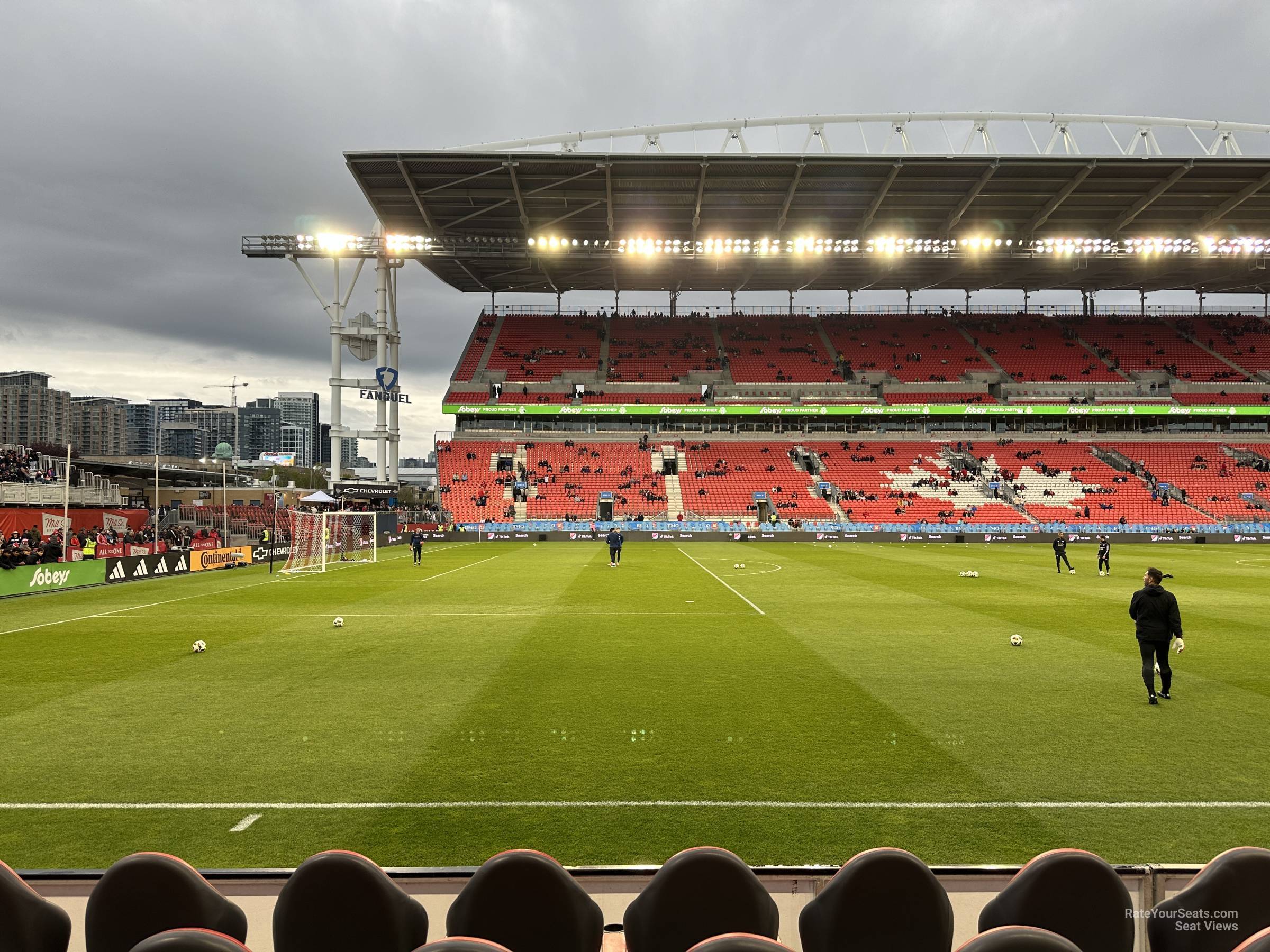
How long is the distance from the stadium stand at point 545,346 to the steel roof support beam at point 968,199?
99.3 feet

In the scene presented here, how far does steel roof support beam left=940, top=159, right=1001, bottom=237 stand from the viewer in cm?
4391

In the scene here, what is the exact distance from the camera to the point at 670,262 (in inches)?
2340

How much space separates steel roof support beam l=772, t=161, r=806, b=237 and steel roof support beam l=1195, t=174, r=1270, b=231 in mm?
28530

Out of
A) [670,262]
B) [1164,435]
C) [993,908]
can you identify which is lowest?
[993,908]

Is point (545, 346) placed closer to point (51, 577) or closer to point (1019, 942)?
point (51, 577)

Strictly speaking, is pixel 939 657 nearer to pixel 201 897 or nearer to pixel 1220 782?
pixel 1220 782

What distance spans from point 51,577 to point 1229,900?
2942 centimetres

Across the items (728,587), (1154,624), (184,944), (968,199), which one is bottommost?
(728,587)

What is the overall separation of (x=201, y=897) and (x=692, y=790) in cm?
495

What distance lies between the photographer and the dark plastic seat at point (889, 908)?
236cm

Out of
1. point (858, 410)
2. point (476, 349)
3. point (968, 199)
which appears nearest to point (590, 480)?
point (476, 349)

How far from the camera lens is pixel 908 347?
66.4 metres

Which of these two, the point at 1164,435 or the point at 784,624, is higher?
the point at 1164,435

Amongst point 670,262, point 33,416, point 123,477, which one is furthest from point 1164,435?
point 33,416
